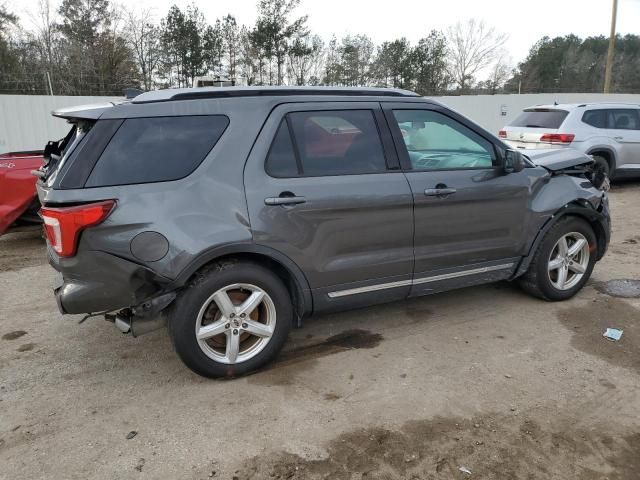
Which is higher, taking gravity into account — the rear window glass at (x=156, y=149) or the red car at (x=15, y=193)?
the rear window glass at (x=156, y=149)

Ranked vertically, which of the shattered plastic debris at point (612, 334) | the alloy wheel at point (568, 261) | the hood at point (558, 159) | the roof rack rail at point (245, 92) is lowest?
the shattered plastic debris at point (612, 334)

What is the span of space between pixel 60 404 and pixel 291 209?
1.86 m

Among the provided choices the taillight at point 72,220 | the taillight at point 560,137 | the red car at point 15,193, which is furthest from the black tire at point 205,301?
the taillight at point 560,137

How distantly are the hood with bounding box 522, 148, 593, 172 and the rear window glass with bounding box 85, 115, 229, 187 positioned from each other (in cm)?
286

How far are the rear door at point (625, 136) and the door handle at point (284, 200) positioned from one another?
29.8 feet

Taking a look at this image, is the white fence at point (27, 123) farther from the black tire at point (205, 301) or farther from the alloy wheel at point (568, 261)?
the alloy wheel at point (568, 261)

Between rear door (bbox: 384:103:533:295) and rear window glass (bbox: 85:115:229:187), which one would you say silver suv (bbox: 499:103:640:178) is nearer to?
rear door (bbox: 384:103:533:295)

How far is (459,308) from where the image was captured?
4.43m

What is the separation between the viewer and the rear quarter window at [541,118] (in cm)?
961

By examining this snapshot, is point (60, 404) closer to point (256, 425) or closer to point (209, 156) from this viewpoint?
point (256, 425)

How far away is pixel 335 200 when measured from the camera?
10.9ft

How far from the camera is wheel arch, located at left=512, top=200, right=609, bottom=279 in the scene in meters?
4.25

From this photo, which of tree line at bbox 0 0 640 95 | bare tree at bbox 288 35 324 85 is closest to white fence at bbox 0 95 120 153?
tree line at bbox 0 0 640 95

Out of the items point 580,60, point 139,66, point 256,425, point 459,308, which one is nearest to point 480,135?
point 459,308
